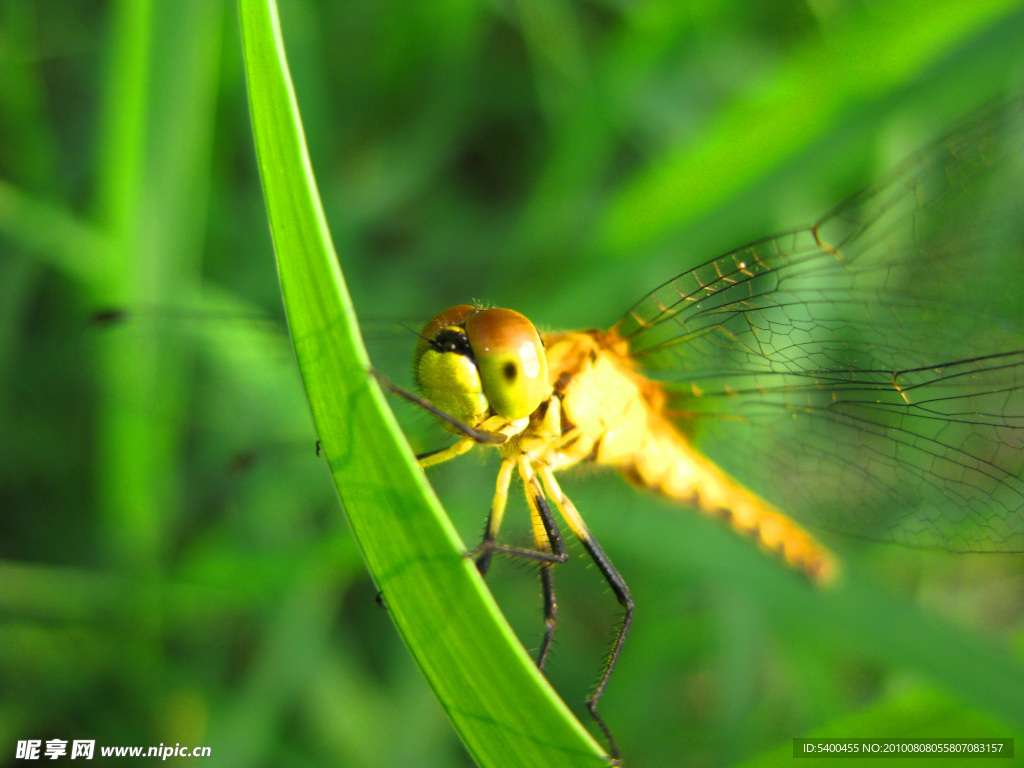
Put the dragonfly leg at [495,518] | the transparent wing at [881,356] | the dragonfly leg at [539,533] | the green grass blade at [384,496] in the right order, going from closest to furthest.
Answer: the green grass blade at [384,496] → the dragonfly leg at [495,518] → the dragonfly leg at [539,533] → the transparent wing at [881,356]

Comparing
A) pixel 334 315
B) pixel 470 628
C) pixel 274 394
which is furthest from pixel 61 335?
pixel 470 628

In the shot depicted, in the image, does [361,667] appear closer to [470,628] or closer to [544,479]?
[544,479]

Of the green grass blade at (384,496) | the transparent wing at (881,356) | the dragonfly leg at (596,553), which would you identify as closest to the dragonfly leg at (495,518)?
the dragonfly leg at (596,553)

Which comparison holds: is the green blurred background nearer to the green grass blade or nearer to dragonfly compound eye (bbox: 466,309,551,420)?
dragonfly compound eye (bbox: 466,309,551,420)

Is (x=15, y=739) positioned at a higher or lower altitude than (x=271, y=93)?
lower

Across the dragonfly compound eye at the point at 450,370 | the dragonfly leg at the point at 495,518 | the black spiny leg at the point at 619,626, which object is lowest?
the black spiny leg at the point at 619,626

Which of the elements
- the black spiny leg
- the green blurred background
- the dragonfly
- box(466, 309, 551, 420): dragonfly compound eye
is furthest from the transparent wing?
the black spiny leg

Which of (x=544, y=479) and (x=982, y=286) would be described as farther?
(x=982, y=286)

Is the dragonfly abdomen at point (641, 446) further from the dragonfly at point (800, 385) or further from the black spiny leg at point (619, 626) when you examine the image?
the black spiny leg at point (619, 626)
